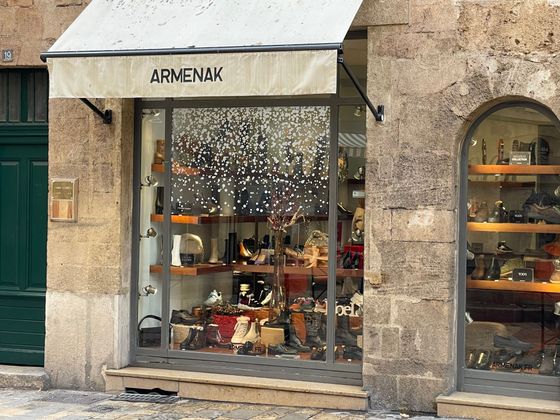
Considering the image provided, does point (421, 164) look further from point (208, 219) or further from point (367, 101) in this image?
point (208, 219)

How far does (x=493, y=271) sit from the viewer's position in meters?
8.51

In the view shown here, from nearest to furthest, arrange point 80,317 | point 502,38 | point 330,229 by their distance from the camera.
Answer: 1. point 502,38
2. point 330,229
3. point 80,317

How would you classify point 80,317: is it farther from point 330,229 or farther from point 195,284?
point 330,229

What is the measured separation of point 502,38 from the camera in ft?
26.7

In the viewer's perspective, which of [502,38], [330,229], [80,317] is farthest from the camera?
[80,317]

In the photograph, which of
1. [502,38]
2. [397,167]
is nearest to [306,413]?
[397,167]

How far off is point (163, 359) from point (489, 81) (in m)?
3.88

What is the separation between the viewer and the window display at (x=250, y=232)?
29.3ft

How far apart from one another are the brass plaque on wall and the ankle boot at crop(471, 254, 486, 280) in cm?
368

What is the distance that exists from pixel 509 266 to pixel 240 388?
2.53 m

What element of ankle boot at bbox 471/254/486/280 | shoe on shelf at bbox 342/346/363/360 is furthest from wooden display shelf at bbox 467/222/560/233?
shoe on shelf at bbox 342/346/363/360

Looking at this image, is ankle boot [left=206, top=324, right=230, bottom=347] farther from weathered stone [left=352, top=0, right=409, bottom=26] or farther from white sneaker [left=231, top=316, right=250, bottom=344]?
weathered stone [left=352, top=0, right=409, bottom=26]

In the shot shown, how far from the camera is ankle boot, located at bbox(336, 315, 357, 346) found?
8.88 m

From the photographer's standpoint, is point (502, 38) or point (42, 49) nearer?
point (502, 38)
